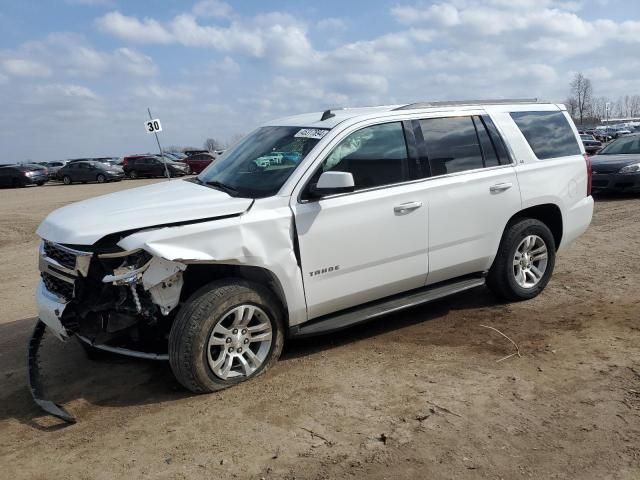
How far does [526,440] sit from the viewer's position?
3.23 meters

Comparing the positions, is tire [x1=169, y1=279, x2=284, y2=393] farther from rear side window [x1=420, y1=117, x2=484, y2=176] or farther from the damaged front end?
rear side window [x1=420, y1=117, x2=484, y2=176]

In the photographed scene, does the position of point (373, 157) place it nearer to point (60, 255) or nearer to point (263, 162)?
point (263, 162)

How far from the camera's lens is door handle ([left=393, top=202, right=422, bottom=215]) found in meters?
4.54

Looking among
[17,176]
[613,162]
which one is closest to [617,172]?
[613,162]

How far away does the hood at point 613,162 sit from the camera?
12844mm

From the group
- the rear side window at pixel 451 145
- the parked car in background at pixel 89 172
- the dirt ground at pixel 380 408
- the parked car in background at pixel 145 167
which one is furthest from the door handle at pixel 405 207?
the parked car in background at pixel 89 172

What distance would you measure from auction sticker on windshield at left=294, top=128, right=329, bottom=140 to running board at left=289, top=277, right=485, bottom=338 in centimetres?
144

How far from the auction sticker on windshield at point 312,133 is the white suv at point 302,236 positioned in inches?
1.1

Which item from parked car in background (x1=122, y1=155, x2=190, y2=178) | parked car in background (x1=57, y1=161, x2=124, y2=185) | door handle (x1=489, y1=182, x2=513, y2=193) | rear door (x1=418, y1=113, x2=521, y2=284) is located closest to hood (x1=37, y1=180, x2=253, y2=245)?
rear door (x1=418, y1=113, x2=521, y2=284)

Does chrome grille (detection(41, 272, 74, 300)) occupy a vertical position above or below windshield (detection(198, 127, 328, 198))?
below

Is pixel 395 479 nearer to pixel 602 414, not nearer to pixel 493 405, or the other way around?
pixel 493 405

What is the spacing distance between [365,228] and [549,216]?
8.20 ft

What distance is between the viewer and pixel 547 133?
5.71 meters

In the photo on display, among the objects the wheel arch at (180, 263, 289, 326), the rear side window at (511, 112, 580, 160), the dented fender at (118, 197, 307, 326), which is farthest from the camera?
the rear side window at (511, 112, 580, 160)
